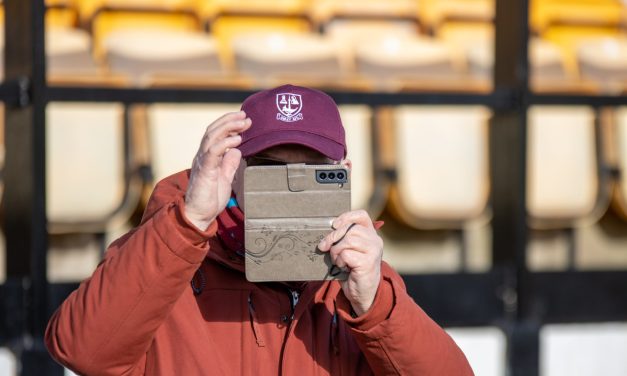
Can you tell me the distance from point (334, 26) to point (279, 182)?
3420mm

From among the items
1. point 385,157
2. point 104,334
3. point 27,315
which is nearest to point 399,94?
point 385,157

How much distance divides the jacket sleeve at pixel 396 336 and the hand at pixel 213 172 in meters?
0.25

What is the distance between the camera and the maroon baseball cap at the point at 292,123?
157 cm

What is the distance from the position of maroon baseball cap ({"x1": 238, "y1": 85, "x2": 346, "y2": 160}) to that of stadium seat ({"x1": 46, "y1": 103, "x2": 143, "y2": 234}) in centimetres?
194

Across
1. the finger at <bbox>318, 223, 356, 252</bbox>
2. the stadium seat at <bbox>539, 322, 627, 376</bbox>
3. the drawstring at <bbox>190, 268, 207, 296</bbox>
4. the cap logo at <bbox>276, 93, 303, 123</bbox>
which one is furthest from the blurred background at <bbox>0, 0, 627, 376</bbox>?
the finger at <bbox>318, 223, 356, 252</bbox>

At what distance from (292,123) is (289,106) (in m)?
0.04

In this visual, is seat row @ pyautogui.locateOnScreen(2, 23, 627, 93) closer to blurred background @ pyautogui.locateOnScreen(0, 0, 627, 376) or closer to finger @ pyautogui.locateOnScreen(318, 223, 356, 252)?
blurred background @ pyautogui.locateOnScreen(0, 0, 627, 376)

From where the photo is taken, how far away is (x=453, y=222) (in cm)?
381

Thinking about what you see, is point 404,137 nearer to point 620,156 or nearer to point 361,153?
point 361,153

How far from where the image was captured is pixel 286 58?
13.7ft

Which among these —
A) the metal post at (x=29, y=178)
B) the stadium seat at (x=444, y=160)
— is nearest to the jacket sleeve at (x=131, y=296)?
the metal post at (x=29, y=178)

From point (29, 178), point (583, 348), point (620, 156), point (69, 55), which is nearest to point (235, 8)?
point (69, 55)

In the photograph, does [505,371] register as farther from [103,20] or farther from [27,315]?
[103,20]

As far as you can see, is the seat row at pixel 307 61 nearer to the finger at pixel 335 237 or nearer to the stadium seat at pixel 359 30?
the stadium seat at pixel 359 30
